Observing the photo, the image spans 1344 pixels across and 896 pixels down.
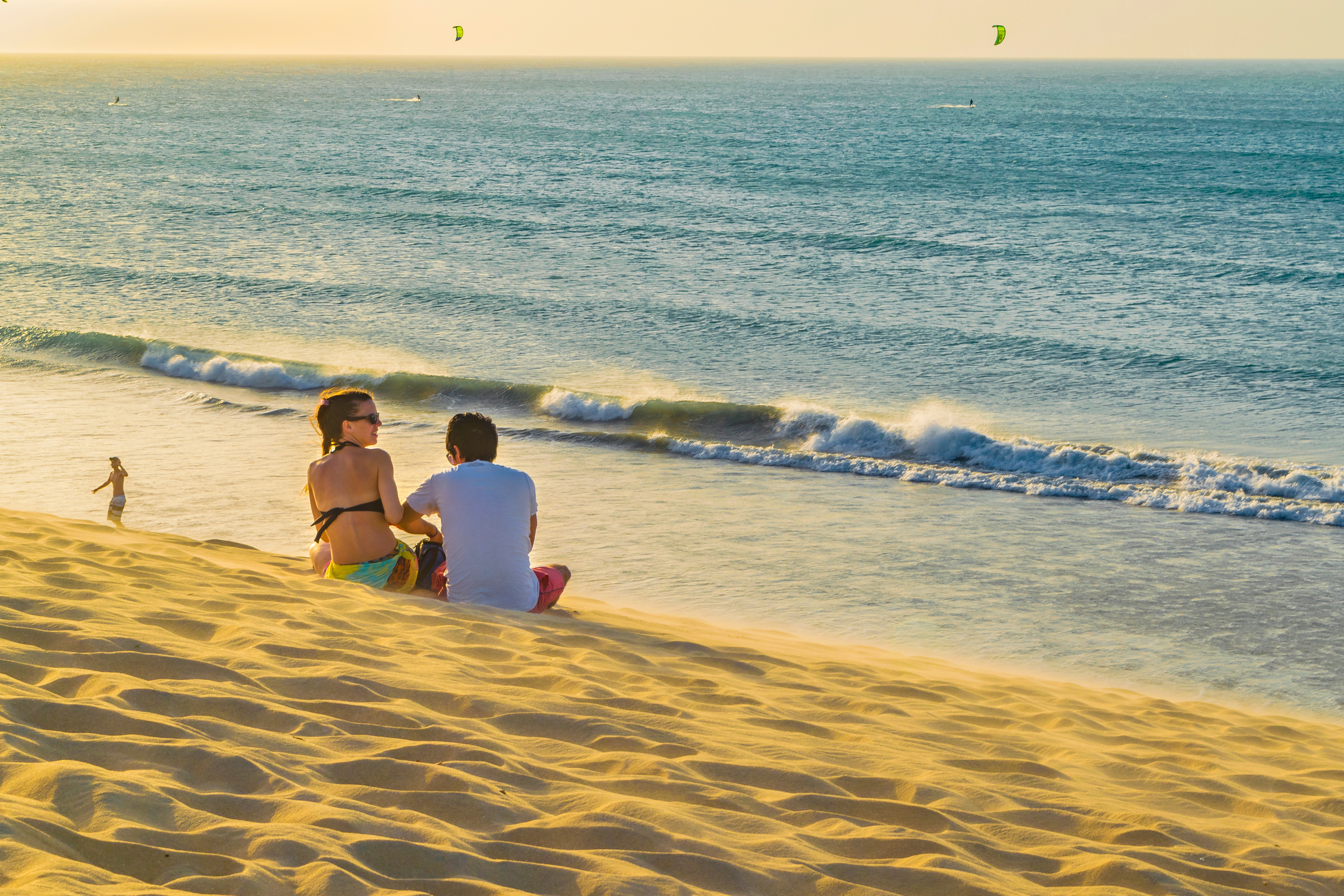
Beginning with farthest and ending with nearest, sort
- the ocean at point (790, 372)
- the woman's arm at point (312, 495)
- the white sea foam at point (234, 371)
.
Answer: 1. the white sea foam at point (234, 371)
2. the ocean at point (790, 372)
3. the woman's arm at point (312, 495)

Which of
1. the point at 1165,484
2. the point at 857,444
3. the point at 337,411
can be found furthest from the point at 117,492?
the point at 1165,484

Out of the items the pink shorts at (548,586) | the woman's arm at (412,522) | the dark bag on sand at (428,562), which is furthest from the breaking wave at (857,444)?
the woman's arm at (412,522)

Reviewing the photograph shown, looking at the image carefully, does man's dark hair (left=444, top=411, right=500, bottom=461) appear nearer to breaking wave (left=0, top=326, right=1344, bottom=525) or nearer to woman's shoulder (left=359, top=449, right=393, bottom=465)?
woman's shoulder (left=359, top=449, right=393, bottom=465)

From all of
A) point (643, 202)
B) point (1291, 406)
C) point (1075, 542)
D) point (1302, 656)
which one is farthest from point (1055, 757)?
point (643, 202)

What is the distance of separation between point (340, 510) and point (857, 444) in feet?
24.5

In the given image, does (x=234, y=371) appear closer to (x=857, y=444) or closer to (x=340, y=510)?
(x=857, y=444)

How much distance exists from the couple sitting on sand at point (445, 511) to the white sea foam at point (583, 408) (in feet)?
24.1

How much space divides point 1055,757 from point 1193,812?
1.72 feet

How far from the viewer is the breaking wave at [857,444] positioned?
979 centimetres

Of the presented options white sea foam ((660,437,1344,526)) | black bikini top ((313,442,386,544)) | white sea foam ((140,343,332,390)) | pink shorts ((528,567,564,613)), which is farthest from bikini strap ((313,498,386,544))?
white sea foam ((140,343,332,390))

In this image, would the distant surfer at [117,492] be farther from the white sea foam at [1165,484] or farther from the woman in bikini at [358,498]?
the white sea foam at [1165,484]

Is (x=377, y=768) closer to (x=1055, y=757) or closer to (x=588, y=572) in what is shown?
(x=1055, y=757)

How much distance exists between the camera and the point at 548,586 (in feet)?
18.3

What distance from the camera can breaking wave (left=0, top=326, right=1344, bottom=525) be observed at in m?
9.79
